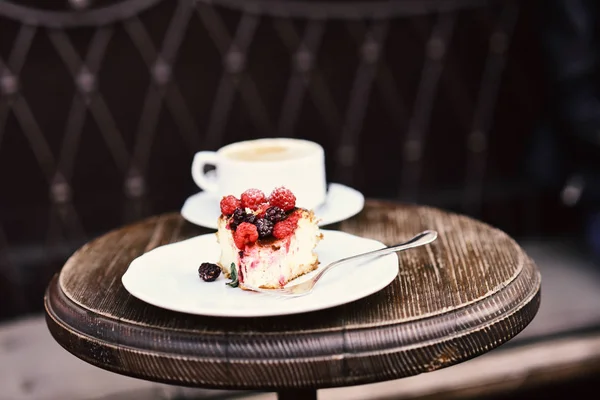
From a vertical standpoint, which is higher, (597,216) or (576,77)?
(576,77)

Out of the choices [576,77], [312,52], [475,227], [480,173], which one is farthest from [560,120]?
[475,227]

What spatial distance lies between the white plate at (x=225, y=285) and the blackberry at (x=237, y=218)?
7 centimetres

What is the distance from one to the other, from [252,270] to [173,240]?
312mm

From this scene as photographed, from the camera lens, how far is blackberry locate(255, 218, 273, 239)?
0.91m

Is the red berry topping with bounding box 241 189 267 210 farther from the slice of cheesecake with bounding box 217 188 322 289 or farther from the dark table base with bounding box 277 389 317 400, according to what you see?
the dark table base with bounding box 277 389 317 400

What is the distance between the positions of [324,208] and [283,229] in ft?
0.90

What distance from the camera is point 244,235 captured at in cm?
90

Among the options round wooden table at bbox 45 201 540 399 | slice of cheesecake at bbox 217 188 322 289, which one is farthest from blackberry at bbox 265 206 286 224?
round wooden table at bbox 45 201 540 399

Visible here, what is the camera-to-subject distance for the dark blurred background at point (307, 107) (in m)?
2.02

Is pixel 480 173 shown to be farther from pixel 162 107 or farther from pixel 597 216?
pixel 162 107

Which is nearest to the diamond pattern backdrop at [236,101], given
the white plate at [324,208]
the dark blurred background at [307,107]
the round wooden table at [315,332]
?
the dark blurred background at [307,107]

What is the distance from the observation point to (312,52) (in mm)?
2191

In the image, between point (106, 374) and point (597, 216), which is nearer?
point (106, 374)

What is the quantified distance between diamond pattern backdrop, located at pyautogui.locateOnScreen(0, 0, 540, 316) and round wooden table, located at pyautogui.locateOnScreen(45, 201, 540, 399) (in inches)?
45.4
